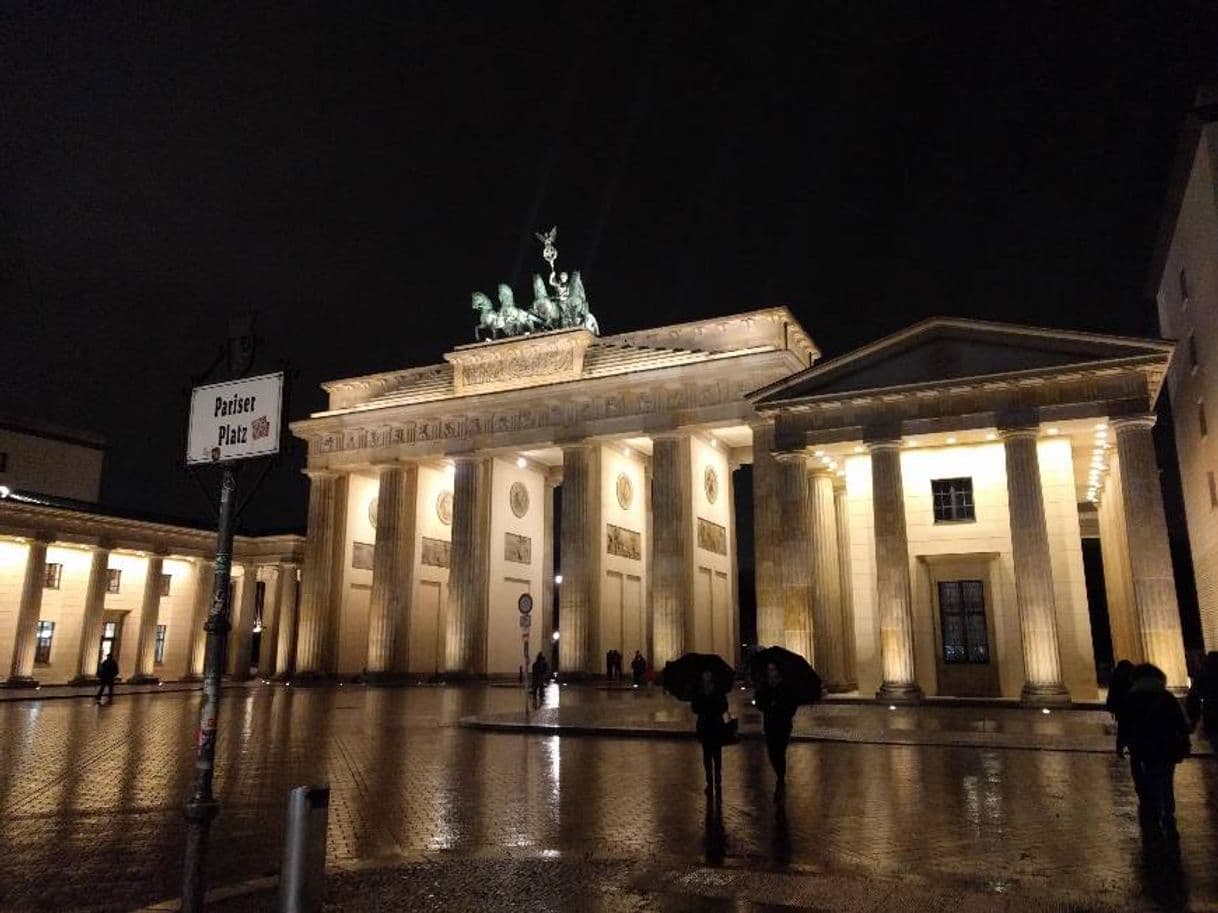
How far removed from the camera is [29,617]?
138 ft

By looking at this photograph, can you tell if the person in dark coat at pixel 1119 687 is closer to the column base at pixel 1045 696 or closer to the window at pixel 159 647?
the column base at pixel 1045 696

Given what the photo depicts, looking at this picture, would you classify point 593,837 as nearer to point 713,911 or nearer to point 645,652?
point 713,911

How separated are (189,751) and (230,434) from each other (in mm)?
11376

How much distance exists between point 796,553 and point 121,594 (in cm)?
4029

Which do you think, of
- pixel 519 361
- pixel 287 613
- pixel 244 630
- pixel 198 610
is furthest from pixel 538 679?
pixel 198 610

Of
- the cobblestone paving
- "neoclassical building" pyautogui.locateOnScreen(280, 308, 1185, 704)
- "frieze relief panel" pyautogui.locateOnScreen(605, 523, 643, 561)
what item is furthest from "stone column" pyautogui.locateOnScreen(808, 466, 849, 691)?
the cobblestone paving

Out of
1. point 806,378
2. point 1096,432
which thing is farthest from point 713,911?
point 1096,432

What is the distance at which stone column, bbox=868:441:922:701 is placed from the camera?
2511cm

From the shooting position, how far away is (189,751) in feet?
48.9

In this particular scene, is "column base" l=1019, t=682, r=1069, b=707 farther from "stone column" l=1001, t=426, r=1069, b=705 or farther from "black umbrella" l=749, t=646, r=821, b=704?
"black umbrella" l=749, t=646, r=821, b=704

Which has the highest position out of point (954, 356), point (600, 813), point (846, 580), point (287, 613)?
point (954, 356)

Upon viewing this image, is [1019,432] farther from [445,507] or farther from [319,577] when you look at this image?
[319,577]

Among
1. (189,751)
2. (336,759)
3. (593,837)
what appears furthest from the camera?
(189,751)

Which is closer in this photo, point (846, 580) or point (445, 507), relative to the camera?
point (846, 580)
